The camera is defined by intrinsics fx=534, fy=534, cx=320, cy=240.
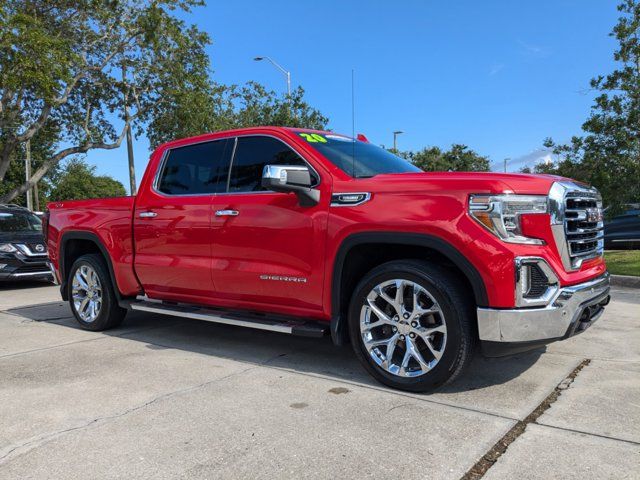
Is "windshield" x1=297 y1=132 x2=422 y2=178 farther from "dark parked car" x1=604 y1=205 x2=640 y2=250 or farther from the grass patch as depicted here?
"dark parked car" x1=604 y1=205 x2=640 y2=250

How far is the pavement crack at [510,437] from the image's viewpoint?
2.56 m

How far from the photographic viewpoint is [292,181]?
3861mm

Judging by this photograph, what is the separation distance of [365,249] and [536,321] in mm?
1261

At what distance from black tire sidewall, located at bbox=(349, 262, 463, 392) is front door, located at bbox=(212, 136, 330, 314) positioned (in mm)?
363

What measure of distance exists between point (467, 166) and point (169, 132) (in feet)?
85.7

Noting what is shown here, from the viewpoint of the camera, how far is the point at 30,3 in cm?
1709

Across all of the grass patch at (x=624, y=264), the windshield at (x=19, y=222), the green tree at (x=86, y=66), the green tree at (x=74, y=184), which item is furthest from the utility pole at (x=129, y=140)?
the green tree at (x=74, y=184)

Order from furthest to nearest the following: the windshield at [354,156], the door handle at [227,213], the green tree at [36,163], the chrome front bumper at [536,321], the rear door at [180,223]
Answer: the green tree at [36,163]
the rear door at [180,223]
the door handle at [227,213]
the windshield at [354,156]
the chrome front bumper at [536,321]

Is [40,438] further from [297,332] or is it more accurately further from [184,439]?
[297,332]

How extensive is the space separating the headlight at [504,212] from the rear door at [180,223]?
7.68 ft

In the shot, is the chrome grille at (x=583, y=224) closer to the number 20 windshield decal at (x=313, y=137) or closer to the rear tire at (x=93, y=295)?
the number 20 windshield decal at (x=313, y=137)

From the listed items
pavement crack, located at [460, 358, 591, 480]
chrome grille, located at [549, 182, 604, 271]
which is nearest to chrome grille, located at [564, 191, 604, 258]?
chrome grille, located at [549, 182, 604, 271]

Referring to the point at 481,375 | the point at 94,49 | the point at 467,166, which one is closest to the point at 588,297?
the point at 481,375

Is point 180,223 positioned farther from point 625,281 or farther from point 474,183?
point 625,281
